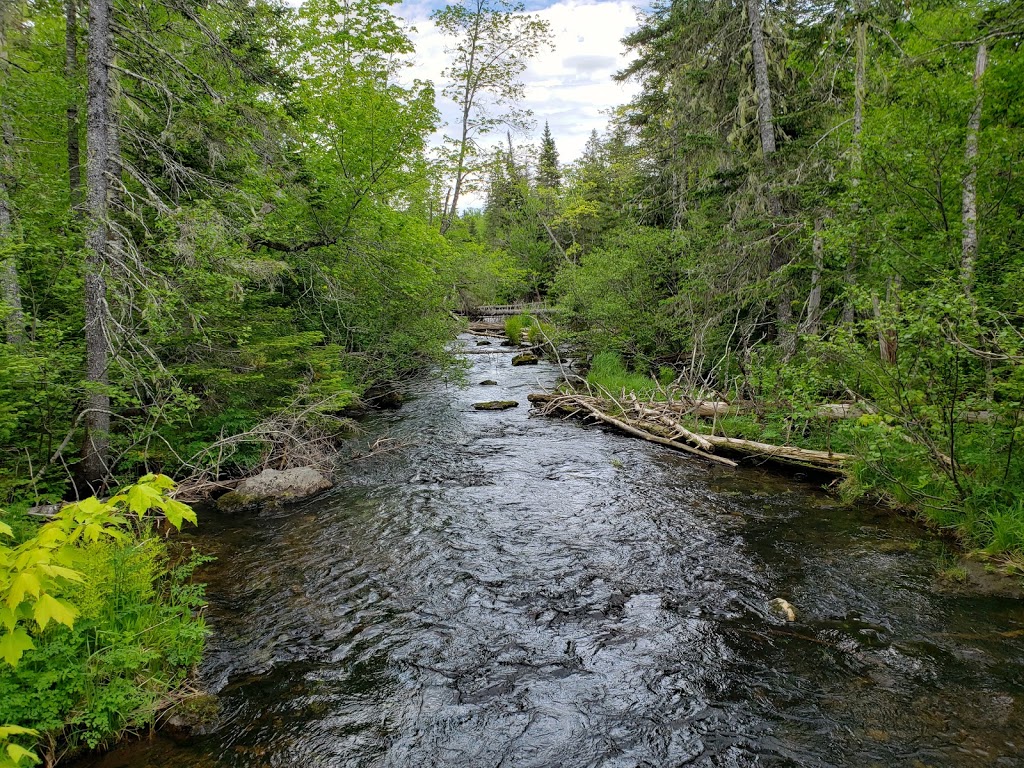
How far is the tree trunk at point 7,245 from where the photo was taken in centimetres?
574

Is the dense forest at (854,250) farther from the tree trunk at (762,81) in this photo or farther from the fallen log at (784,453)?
the fallen log at (784,453)

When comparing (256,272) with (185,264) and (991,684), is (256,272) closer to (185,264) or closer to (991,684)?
(185,264)

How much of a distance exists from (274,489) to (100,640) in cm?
504

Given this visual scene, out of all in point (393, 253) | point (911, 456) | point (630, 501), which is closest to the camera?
point (911, 456)

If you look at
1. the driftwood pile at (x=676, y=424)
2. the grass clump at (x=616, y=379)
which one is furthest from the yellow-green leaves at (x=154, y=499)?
the grass clump at (x=616, y=379)

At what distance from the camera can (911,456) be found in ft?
23.0

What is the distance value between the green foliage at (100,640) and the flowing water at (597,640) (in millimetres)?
353

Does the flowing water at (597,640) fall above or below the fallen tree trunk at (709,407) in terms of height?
below

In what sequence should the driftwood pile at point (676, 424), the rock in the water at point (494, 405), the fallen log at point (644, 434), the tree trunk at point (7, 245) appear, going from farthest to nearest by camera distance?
the rock in the water at point (494, 405), the fallen log at point (644, 434), the driftwood pile at point (676, 424), the tree trunk at point (7, 245)

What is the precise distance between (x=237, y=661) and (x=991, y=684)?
6391 millimetres

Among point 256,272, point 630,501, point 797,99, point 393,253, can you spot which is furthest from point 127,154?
point 797,99

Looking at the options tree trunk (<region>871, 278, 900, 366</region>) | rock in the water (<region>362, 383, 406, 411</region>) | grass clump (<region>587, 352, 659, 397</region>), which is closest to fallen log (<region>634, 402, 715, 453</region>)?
grass clump (<region>587, 352, 659, 397</region>)

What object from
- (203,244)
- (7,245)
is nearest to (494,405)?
(203,244)

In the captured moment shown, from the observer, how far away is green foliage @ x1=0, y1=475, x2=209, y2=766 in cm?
246
